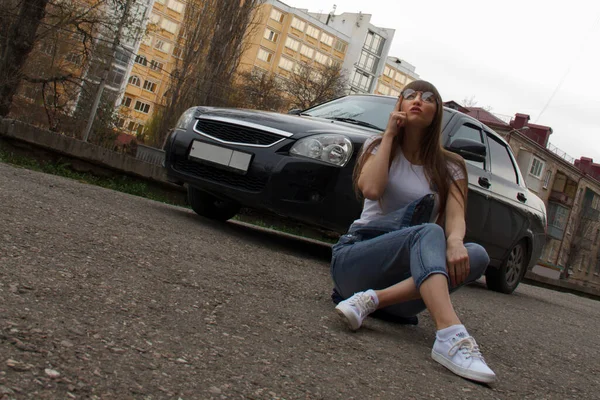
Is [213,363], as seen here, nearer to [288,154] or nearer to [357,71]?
[288,154]

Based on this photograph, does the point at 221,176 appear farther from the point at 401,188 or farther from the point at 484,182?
the point at 484,182

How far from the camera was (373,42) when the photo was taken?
91750 millimetres

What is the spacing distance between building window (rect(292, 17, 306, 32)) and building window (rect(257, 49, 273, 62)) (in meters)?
4.46

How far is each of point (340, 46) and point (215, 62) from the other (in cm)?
6172

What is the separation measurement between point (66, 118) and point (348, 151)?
15.2 metres

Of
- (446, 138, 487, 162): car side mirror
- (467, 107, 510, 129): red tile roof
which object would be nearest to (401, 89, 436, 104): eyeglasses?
(446, 138, 487, 162): car side mirror

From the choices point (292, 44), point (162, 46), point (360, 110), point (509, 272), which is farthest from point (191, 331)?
point (292, 44)

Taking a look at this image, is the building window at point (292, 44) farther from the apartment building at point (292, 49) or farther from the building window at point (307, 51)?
the building window at point (307, 51)

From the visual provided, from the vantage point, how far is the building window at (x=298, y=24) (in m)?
82.1

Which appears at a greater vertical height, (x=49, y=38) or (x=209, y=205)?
(x=49, y=38)

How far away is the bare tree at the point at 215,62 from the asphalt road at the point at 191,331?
2491 cm

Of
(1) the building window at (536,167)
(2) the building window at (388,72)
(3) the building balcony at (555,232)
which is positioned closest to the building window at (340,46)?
(2) the building window at (388,72)

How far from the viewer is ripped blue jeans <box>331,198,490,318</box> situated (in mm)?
3141

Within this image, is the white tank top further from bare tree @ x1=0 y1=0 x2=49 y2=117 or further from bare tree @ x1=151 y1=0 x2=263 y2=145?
bare tree @ x1=151 y1=0 x2=263 y2=145
